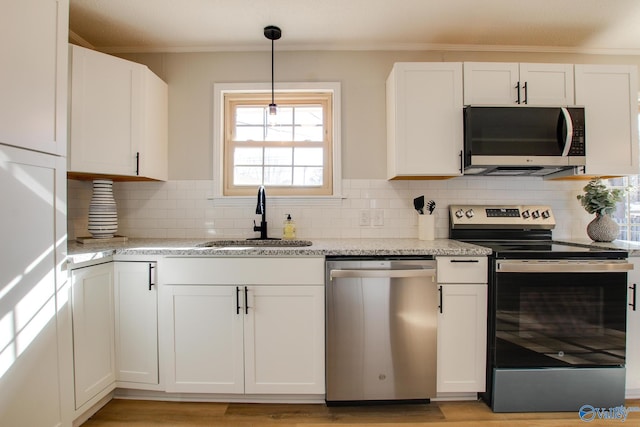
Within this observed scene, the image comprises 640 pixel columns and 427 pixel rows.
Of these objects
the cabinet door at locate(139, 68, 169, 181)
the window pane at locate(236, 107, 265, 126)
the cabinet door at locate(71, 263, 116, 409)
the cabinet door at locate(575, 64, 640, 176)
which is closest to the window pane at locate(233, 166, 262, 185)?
the window pane at locate(236, 107, 265, 126)

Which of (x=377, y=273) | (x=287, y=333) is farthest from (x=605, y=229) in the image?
(x=287, y=333)

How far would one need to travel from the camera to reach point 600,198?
222 cm

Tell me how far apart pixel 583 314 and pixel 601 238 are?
75 centimetres

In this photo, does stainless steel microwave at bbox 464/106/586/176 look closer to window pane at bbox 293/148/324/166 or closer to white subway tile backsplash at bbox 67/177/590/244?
white subway tile backsplash at bbox 67/177/590/244

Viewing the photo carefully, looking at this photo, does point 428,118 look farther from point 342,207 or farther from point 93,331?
point 93,331

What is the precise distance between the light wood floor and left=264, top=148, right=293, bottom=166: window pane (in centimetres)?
173

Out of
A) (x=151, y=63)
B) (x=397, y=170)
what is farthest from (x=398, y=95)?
(x=151, y=63)

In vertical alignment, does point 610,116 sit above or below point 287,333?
above

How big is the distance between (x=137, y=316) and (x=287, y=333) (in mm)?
890

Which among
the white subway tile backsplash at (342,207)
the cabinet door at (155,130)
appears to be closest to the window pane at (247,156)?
the white subway tile backsplash at (342,207)

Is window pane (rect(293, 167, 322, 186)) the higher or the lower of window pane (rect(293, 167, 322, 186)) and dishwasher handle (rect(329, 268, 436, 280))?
the higher

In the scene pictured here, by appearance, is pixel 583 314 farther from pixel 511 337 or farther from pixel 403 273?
pixel 403 273

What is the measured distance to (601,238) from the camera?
2248mm

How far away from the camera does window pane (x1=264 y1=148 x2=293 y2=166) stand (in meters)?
2.62
